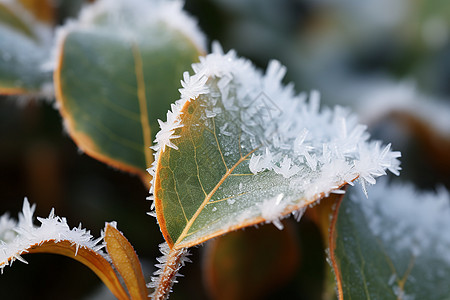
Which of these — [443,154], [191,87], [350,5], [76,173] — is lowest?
[191,87]

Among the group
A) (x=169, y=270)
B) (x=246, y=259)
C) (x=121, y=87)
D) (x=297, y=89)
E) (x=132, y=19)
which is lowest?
(x=169, y=270)

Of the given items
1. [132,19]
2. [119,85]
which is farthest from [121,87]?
[132,19]

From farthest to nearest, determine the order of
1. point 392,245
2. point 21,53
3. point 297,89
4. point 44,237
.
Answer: point 297,89 → point 21,53 → point 392,245 → point 44,237

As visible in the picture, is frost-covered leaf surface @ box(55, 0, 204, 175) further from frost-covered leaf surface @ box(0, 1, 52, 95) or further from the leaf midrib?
the leaf midrib

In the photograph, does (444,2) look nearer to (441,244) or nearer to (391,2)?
(391,2)

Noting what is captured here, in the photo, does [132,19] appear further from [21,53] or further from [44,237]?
[44,237]

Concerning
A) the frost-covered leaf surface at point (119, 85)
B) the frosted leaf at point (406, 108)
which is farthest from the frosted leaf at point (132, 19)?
the frosted leaf at point (406, 108)

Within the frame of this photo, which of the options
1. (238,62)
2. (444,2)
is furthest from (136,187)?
(444,2)
